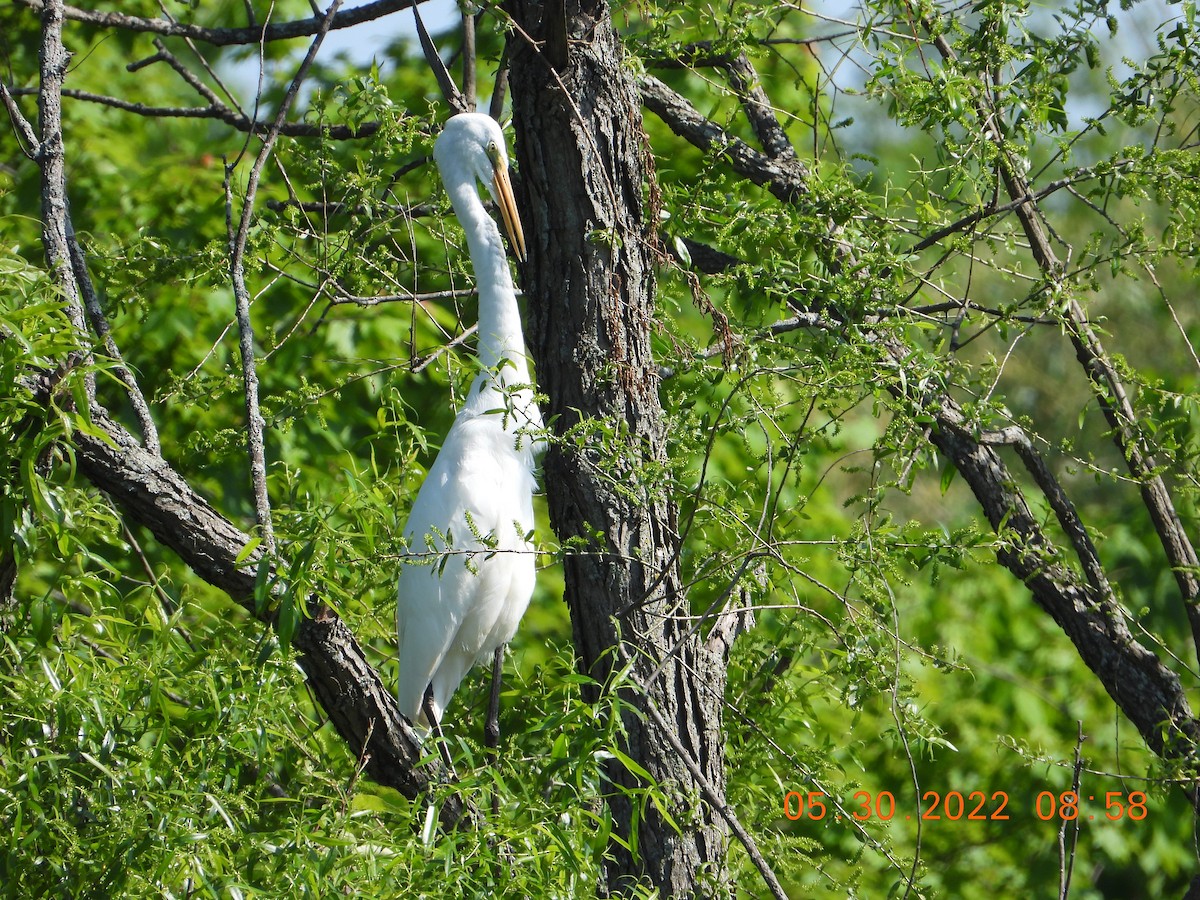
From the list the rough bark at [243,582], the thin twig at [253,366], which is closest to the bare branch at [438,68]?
the thin twig at [253,366]

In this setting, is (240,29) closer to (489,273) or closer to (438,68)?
(438,68)

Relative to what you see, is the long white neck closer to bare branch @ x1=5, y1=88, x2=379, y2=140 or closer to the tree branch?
bare branch @ x1=5, y1=88, x2=379, y2=140

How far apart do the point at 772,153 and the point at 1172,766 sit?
1.65 meters

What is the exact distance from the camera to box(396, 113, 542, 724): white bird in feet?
8.89

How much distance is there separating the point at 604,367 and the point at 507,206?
3.00 ft

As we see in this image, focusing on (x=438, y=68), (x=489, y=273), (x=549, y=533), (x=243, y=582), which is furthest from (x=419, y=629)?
(x=438, y=68)

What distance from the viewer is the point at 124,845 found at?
65.8 inches

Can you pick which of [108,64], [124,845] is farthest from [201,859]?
[108,64]

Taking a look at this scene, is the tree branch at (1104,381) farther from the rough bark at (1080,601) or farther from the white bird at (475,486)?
the white bird at (475,486)

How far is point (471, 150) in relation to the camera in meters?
2.73

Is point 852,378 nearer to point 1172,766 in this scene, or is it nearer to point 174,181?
point 1172,766

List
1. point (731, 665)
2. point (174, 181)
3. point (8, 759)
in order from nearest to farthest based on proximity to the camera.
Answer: point (8, 759) → point (731, 665) → point (174, 181)

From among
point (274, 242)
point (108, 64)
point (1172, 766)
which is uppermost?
point (108, 64)

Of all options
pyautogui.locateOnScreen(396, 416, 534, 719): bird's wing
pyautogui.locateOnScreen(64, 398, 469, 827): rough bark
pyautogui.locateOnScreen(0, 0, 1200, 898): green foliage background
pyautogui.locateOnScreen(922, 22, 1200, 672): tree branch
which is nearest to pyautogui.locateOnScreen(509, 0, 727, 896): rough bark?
pyautogui.locateOnScreen(0, 0, 1200, 898): green foliage background
